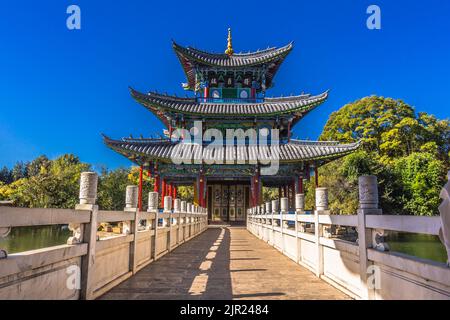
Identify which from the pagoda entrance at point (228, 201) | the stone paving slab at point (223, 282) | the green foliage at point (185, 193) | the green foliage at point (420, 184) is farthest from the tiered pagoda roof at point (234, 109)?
the green foliage at point (185, 193)

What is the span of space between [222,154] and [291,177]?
4.75 meters

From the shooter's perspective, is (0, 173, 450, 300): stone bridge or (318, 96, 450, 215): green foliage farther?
(318, 96, 450, 215): green foliage

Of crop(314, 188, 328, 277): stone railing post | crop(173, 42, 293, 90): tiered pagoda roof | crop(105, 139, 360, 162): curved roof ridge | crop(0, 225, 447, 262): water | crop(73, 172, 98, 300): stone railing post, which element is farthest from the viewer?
crop(173, 42, 293, 90): tiered pagoda roof

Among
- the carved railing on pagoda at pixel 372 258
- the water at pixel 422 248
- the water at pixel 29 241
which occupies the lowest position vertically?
the water at pixel 29 241

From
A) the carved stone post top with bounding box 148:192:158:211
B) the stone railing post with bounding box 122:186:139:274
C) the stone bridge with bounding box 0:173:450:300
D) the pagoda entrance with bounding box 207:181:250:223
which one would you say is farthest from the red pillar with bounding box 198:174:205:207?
the stone railing post with bounding box 122:186:139:274

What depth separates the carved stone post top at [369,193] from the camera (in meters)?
3.93

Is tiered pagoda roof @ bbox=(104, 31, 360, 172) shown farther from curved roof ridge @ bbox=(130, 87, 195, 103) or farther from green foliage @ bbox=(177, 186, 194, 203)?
green foliage @ bbox=(177, 186, 194, 203)

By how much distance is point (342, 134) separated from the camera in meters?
37.8

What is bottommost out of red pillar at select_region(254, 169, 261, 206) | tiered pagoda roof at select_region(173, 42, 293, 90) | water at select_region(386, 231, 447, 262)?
water at select_region(386, 231, 447, 262)

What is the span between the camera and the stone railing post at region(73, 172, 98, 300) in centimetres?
380

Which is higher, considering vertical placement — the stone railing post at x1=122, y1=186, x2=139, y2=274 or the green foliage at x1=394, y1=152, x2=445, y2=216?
the green foliage at x1=394, y1=152, x2=445, y2=216

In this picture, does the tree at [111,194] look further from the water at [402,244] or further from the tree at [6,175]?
the tree at [6,175]

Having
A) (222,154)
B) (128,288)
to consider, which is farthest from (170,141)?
(128,288)
